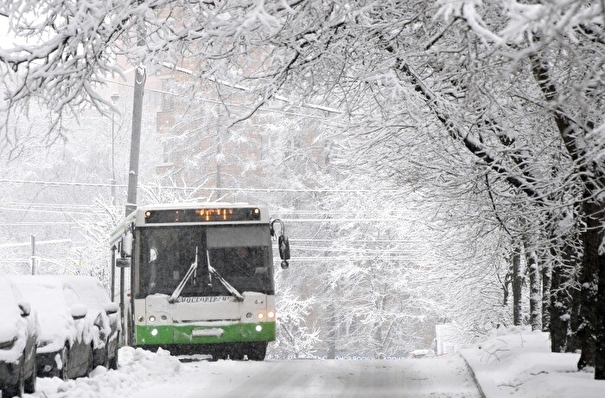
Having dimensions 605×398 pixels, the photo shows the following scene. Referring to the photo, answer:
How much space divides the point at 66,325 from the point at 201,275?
745 cm

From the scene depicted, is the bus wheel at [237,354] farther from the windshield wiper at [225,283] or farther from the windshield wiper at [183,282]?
the windshield wiper at [183,282]

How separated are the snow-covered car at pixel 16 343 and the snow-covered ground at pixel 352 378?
592 millimetres

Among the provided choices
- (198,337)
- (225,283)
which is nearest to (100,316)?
(198,337)

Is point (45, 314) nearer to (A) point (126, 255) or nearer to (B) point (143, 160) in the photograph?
(A) point (126, 255)

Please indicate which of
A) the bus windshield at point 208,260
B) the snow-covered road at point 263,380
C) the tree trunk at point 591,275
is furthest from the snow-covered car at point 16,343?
the bus windshield at point 208,260

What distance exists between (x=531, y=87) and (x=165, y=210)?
1010 centimetres

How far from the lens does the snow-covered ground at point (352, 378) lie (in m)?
12.1

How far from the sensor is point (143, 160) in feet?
230

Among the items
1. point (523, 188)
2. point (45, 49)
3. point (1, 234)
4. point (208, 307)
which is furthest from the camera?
point (1, 234)

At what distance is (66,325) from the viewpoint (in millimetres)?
12961

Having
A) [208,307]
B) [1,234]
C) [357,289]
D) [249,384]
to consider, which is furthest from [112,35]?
[1,234]

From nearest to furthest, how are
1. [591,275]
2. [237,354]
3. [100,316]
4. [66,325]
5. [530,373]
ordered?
[591,275], [66,325], [530,373], [100,316], [237,354]

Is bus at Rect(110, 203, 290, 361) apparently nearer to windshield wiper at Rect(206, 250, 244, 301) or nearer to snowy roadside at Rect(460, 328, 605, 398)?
windshield wiper at Rect(206, 250, 244, 301)

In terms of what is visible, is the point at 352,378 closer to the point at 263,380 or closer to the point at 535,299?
the point at 263,380
